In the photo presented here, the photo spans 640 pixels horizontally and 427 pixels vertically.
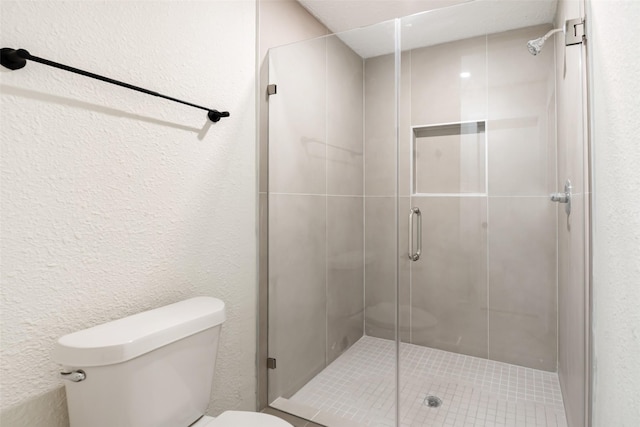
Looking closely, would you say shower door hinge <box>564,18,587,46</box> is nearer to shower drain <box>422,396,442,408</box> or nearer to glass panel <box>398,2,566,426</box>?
glass panel <box>398,2,566,426</box>

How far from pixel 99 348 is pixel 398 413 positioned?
1362 millimetres

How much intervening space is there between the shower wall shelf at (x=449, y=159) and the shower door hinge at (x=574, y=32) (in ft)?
1.36

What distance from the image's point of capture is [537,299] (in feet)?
5.15

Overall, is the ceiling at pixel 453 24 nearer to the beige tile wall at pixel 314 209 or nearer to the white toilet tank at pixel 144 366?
the beige tile wall at pixel 314 209

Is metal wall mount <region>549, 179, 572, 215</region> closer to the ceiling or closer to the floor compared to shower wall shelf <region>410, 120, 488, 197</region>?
closer to the floor

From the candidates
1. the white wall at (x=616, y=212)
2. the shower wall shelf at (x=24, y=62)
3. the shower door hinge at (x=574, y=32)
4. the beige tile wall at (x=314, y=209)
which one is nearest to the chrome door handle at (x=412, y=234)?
the beige tile wall at (x=314, y=209)

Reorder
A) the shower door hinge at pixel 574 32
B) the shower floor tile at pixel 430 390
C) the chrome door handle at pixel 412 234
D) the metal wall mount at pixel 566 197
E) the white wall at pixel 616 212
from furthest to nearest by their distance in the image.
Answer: the chrome door handle at pixel 412 234, the shower floor tile at pixel 430 390, the metal wall mount at pixel 566 197, the shower door hinge at pixel 574 32, the white wall at pixel 616 212

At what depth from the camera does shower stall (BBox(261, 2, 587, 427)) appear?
1568 mm

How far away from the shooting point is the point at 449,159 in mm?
1676

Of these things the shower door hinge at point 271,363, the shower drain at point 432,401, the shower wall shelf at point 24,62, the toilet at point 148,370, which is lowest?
the shower drain at point 432,401

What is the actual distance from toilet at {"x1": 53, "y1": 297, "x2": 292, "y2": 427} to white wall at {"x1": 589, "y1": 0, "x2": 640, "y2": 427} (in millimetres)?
1019

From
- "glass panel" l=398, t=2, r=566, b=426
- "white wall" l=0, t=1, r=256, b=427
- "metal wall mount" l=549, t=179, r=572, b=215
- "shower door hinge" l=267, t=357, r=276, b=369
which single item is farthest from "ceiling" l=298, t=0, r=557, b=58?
"shower door hinge" l=267, t=357, r=276, b=369

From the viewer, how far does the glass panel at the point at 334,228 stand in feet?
5.72

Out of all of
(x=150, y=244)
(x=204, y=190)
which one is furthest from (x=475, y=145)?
(x=150, y=244)
